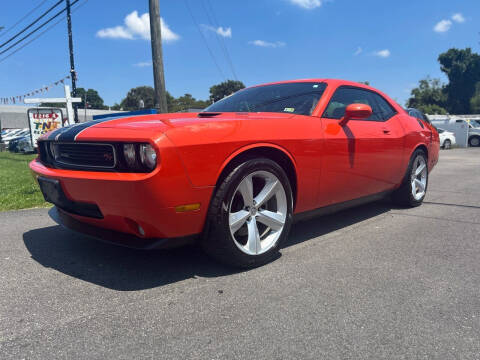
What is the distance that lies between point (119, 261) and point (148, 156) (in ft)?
3.38

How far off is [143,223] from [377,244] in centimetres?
207

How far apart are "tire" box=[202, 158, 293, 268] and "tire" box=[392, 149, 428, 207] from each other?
234cm

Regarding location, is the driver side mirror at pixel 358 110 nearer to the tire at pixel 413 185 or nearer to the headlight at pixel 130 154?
the tire at pixel 413 185

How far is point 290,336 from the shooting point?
1.82 m

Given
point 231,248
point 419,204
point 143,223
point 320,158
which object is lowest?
point 419,204

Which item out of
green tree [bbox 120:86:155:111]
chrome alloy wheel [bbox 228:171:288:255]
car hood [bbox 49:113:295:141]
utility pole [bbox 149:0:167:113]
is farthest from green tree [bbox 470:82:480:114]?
car hood [bbox 49:113:295:141]

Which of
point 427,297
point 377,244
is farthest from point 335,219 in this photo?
point 427,297

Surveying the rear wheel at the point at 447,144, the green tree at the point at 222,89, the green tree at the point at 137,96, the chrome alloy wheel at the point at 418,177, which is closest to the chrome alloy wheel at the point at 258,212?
the chrome alloy wheel at the point at 418,177

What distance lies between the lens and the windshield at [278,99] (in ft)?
10.9

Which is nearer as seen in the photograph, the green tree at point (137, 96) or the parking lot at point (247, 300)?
the parking lot at point (247, 300)

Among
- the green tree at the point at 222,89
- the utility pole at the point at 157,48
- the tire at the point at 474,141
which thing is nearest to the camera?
the utility pole at the point at 157,48

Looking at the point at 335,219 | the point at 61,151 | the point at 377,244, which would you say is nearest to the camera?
the point at 61,151

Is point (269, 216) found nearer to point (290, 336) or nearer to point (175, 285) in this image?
point (175, 285)

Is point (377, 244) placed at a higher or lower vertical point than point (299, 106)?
lower
